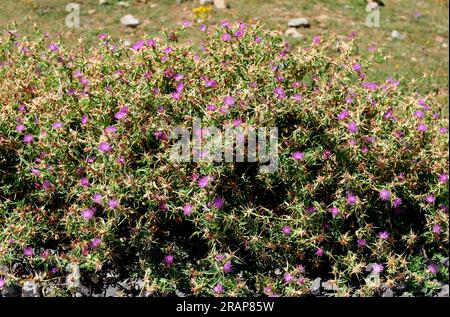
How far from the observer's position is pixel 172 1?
25.7 feet

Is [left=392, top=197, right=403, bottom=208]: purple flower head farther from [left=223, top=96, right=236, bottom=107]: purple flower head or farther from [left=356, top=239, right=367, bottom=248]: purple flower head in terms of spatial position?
[left=223, top=96, right=236, bottom=107]: purple flower head

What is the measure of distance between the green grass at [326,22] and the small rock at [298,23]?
0.09 m

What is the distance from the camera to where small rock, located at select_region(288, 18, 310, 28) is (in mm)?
7386

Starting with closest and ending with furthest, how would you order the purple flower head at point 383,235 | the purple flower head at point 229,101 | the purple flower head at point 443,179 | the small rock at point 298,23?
the purple flower head at point 229,101
the purple flower head at point 383,235
the purple flower head at point 443,179
the small rock at point 298,23

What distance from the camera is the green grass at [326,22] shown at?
6.66m

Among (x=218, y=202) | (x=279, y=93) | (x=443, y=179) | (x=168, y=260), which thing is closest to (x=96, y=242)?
(x=168, y=260)

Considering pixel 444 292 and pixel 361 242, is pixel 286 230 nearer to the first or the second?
pixel 361 242

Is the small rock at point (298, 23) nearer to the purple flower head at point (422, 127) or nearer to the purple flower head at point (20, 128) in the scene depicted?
the purple flower head at point (422, 127)

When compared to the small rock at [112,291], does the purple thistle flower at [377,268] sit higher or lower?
higher

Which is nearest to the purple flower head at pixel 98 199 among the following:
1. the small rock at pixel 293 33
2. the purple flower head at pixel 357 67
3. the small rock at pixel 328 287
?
the small rock at pixel 328 287

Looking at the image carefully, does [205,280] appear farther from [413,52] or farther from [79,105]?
[413,52]

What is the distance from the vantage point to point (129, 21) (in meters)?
7.10

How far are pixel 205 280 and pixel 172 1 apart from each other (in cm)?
541

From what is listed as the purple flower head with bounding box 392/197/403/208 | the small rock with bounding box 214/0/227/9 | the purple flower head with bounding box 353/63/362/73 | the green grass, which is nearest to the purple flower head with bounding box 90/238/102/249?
the purple flower head with bounding box 392/197/403/208
